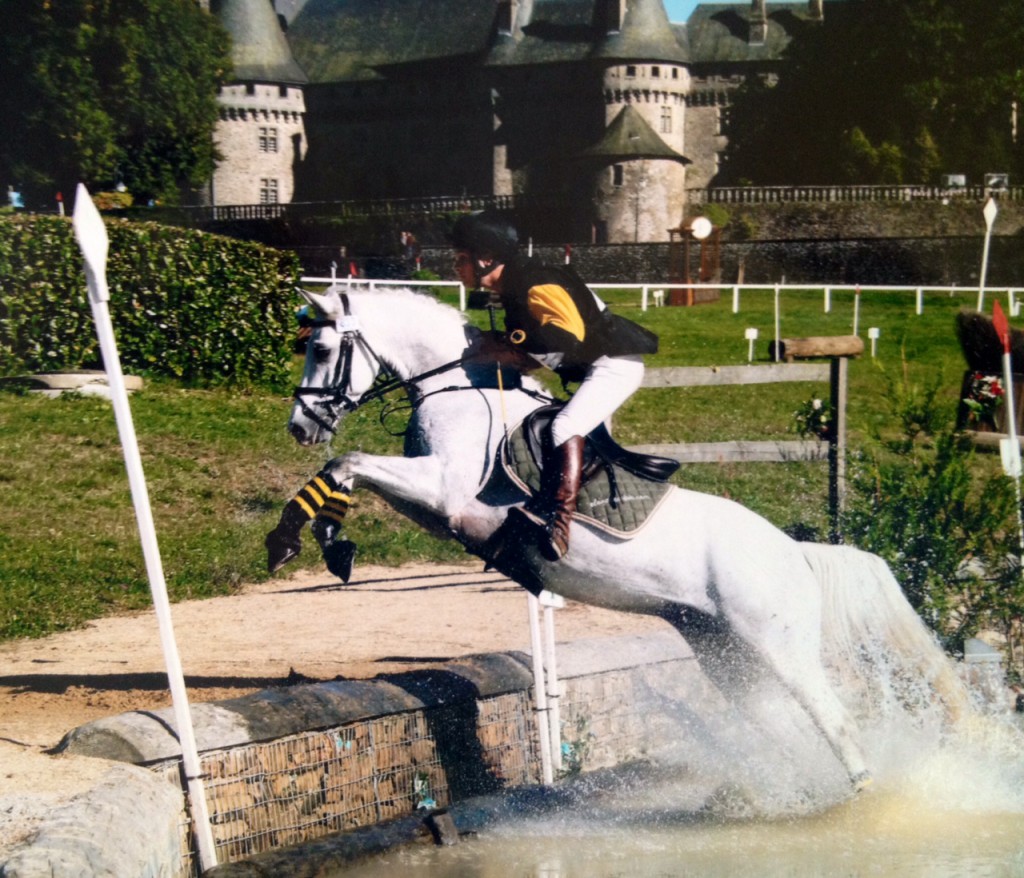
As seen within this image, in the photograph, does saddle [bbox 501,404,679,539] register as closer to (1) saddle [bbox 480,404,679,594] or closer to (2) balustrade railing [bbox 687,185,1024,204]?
(1) saddle [bbox 480,404,679,594]

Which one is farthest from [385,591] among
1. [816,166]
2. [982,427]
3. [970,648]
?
[816,166]

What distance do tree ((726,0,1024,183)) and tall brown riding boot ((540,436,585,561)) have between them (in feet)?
137

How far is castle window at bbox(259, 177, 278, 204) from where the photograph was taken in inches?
2606

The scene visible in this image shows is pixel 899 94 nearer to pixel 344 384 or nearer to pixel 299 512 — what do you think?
pixel 344 384

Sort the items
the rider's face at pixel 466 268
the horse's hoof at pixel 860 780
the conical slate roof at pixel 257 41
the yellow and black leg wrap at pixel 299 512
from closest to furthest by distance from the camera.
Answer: the yellow and black leg wrap at pixel 299 512 → the rider's face at pixel 466 268 → the horse's hoof at pixel 860 780 → the conical slate roof at pixel 257 41

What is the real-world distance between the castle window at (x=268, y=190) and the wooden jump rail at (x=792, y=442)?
187ft

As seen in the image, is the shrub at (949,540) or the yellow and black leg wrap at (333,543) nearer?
the yellow and black leg wrap at (333,543)

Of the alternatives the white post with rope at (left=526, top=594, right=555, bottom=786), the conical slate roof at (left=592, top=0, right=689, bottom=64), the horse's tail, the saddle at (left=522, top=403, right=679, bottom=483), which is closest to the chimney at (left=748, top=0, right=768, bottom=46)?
the conical slate roof at (left=592, top=0, right=689, bottom=64)

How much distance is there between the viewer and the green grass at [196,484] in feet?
29.9

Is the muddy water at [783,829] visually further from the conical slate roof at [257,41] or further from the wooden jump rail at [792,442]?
the conical slate roof at [257,41]

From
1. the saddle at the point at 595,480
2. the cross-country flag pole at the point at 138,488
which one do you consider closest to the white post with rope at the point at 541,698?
the saddle at the point at 595,480

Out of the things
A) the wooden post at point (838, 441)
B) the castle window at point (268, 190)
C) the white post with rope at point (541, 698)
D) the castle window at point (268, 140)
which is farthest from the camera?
the castle window at point (268, 140)

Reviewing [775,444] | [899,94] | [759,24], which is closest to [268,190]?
[759,24]

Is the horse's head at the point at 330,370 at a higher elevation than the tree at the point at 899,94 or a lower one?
lower
